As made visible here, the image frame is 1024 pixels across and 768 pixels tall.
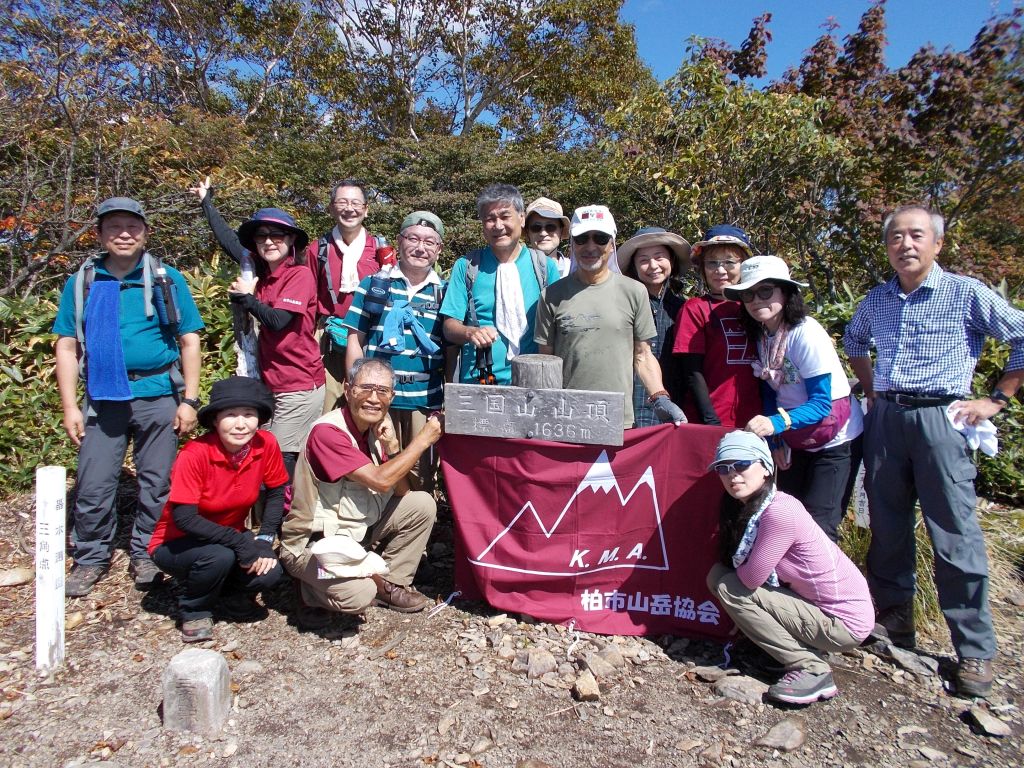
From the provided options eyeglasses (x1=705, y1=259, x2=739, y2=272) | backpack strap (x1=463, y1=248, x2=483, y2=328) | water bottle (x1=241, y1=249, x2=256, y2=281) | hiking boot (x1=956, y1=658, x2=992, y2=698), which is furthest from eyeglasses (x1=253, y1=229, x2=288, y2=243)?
hiking boot (x1=956, y1=658, x2=992, y2=698)

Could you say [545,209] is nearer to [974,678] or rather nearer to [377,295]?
[377,295]

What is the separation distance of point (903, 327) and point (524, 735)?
2.45m

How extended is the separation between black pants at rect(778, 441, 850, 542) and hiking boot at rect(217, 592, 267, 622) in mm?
2857

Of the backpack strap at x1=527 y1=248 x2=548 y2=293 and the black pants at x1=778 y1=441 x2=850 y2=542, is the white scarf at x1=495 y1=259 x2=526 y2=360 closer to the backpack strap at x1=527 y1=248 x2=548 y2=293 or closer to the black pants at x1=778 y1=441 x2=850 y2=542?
the backpack strap at x1=527 y1=248 x2=548 y2=293

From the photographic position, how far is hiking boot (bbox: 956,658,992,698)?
311cm

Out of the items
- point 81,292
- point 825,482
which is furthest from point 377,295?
point 825,482

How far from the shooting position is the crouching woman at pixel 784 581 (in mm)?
3070

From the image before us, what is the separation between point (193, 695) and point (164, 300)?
215cm

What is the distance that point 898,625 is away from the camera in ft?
11.6

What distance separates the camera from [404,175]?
13.8m

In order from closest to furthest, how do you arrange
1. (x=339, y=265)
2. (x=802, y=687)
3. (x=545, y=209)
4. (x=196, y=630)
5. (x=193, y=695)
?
1. (x=193, y=695)
2. (x=802, y=687)
3. (x=196, y=630)
4. (x=545, y=209)
5. (x=339, y=265)

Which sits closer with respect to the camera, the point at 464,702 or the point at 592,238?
the point at 464,702

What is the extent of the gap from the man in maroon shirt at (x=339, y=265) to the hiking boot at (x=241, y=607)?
1235 mm

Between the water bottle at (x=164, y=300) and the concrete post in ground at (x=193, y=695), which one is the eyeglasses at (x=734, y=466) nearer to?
the concrete post in ground at (x=193, y=695)
